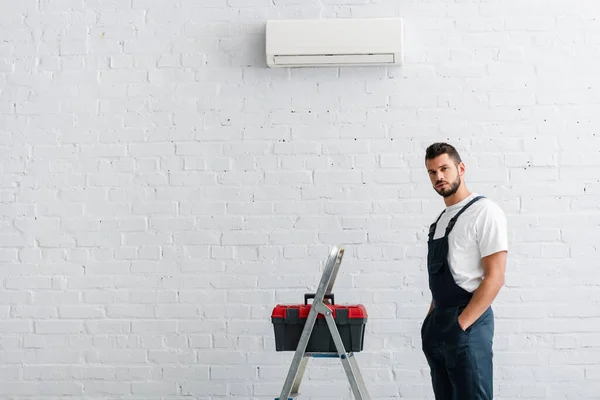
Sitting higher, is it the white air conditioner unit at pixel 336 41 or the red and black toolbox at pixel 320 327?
the white air conditioner unit at pixel 336 41

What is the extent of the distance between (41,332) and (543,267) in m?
2.68

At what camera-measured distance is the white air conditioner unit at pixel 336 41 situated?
3.67m

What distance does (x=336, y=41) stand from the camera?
3.68 metres

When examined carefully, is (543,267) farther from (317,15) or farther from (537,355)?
(317,15)

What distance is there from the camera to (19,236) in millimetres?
3855

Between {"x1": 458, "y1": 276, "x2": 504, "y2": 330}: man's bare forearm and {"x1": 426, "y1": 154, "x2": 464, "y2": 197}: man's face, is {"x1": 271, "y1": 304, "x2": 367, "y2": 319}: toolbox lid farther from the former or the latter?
{"x1": 426, "y1": 154, "x2": 464, "y2": 197}: man's face

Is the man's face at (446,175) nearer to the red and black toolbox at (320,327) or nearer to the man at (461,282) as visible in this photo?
the man at (461,282)

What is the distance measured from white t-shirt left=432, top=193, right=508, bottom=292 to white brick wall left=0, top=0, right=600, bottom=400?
828 mm

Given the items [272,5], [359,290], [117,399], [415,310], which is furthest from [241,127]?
[117,399]

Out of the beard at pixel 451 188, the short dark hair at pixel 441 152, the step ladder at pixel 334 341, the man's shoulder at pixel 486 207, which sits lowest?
the step ladder at pixel 334 341

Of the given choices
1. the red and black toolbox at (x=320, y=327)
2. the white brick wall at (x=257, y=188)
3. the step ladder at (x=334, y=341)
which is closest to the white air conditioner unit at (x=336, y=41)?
the white brick wall at (x=257, y=188)

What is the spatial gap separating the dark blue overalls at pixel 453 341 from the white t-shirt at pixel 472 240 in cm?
3

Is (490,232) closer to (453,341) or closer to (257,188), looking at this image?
(453,341)

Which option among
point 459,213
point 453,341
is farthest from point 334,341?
point 459,213
